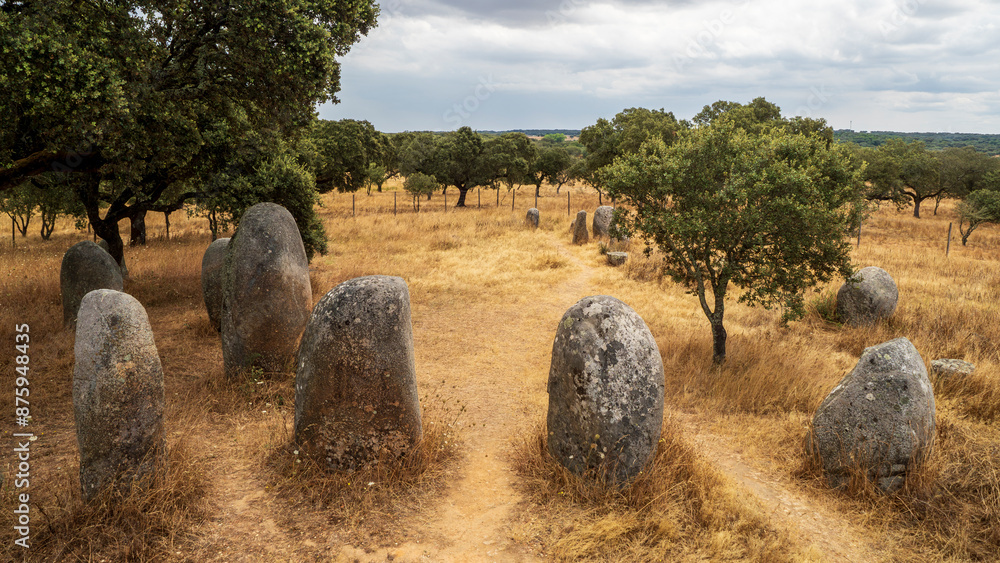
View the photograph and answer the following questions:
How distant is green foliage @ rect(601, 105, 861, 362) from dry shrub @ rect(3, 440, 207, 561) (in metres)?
8.53

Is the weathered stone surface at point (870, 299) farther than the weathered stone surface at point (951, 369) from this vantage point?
Yes

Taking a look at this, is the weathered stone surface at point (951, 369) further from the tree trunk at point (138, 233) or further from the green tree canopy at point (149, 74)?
the tree trunk at point (138, 233)

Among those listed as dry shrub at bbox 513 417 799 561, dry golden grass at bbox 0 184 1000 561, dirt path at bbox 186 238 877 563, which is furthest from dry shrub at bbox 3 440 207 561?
dry shrub at bbox 513 417 799 561

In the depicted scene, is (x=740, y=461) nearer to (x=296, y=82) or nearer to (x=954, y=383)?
(x=954, y=383)

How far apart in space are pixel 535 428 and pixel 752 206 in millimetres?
5717

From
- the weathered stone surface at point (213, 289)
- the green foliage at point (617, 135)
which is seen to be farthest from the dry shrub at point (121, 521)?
the green foliage at point (617, 135)

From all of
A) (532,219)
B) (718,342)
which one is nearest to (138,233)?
(532,219)

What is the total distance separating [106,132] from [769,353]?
1240 centimetres

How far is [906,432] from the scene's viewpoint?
237 inches

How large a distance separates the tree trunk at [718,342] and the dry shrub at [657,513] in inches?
168

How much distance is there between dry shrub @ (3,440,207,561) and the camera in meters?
4.71

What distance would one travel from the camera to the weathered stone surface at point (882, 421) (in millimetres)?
6078

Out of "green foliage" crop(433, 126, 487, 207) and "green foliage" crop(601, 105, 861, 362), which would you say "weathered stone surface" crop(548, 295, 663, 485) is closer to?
"green foliage" crop(601, 105, 861, 362)

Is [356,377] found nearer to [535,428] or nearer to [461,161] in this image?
[535,428]
